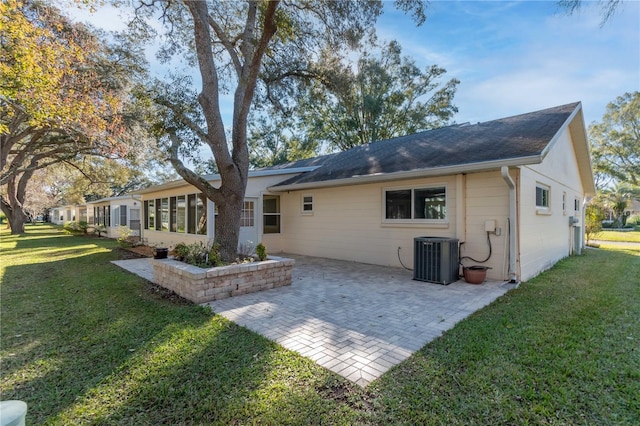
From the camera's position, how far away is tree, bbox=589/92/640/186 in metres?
26.8

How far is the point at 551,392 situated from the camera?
260 cm

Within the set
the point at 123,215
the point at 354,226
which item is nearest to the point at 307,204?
the point at 354,226

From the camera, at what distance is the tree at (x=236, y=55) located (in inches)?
247

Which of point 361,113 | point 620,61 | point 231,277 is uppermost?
point 361,113

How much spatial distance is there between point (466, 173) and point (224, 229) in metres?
5.42

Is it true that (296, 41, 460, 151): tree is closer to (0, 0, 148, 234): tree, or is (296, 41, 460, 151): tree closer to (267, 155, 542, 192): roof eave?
(0, 0, 148, 234): tree

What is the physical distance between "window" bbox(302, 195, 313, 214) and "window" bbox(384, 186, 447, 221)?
314 centimetres

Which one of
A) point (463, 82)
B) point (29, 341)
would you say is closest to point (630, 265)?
point (29, 341)

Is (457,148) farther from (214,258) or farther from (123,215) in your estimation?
(123,215)

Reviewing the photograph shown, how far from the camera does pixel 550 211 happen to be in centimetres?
812

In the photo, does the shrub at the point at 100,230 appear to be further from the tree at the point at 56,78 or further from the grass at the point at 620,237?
the grass at the point at 620,237

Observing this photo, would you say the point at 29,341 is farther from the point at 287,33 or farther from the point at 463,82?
the point at 463,82

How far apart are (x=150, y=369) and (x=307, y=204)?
8210 millimetres

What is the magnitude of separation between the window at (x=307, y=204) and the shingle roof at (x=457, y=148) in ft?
2.24
